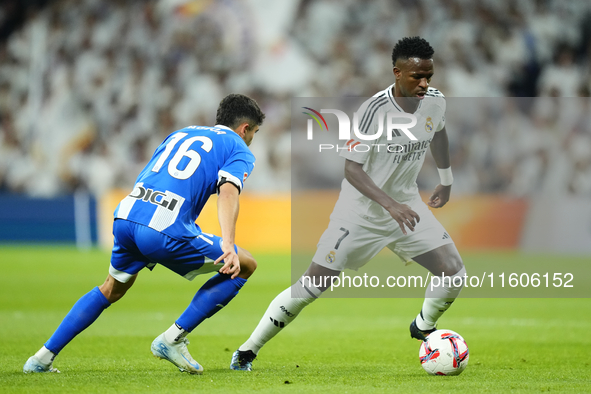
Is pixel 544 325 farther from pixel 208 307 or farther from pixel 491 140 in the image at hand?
pixel 491 140

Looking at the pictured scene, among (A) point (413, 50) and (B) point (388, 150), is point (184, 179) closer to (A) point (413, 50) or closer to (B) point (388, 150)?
(B) point (388, 150)

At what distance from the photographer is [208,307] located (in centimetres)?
476

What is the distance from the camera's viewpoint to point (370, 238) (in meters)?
5.26

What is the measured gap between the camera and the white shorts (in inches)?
203

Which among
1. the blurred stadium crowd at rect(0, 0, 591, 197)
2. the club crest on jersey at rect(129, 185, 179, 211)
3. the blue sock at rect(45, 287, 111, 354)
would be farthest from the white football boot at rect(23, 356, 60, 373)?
the blurred stadium crowd at rect(0, 0, 591, 197)

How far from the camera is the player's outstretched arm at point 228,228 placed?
4.38 meters

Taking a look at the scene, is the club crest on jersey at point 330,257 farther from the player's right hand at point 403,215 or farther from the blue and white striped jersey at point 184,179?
the blue and white striped jersey at point 184,179

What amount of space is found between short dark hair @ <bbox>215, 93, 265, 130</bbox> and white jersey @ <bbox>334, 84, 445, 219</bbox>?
0.71 meters

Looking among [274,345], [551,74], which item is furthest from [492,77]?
[274,345]

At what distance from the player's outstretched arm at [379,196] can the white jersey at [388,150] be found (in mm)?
77

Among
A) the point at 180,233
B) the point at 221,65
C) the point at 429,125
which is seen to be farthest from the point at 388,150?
the point at 221,65

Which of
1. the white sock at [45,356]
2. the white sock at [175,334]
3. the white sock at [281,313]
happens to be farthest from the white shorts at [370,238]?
the white sock at [45,356]

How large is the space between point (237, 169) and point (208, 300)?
2.86 feet

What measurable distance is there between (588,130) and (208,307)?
64.2 feet
